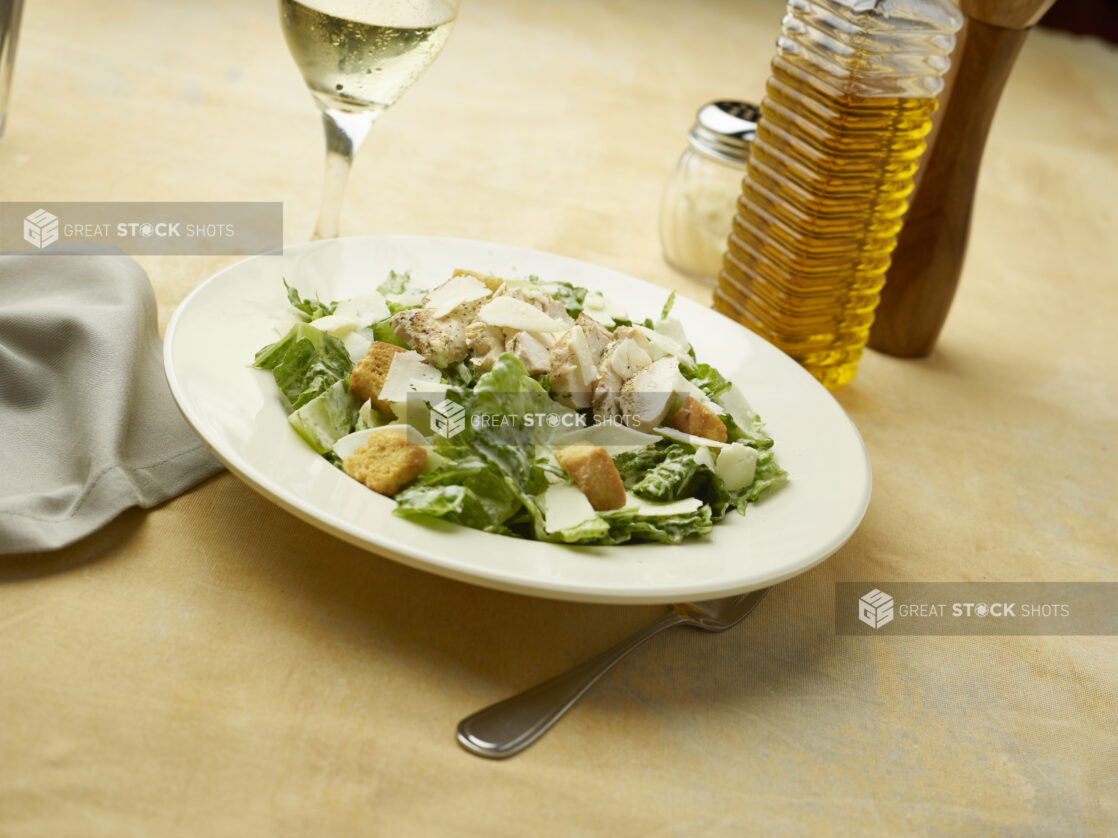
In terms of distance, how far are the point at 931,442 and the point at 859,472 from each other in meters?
0.61

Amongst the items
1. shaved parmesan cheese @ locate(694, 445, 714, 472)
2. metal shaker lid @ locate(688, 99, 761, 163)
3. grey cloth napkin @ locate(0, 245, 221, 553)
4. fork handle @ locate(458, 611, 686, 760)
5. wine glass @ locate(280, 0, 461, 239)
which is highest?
wine glass @ locate(280, 0, 461, 239)

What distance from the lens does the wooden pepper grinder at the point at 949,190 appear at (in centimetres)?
186

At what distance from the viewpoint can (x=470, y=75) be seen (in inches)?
126

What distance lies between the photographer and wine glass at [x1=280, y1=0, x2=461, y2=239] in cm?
152

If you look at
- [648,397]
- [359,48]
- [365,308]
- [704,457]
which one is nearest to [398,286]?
[365,308]

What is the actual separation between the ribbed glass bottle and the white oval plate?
0.21 m

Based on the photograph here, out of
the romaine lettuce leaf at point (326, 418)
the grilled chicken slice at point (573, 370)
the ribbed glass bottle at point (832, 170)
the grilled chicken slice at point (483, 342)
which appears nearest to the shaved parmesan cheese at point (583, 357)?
the grilled chicken slice at point (573, 370)

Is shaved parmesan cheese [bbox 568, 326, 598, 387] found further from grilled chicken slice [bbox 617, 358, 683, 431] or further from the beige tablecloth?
the beige tablecloth

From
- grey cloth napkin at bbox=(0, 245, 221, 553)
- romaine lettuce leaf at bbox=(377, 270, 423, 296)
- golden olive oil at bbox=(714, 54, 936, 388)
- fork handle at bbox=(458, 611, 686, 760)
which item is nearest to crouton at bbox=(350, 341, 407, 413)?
grey cloth napkin at bbox=(0, 245, 221, 553)

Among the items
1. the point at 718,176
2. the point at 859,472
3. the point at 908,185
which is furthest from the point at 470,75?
the point at 859,472

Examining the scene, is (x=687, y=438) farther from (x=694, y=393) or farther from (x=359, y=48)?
(x=359, y=48)

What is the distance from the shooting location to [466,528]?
1.11m

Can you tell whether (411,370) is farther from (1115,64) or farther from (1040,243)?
(1115,64)

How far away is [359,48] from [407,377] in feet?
1.94
